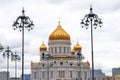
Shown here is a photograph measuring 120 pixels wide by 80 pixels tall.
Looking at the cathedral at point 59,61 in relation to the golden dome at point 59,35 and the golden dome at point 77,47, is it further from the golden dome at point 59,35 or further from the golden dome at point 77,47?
the golden dome at point 77,47

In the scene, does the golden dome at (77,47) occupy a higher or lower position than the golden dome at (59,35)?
lower

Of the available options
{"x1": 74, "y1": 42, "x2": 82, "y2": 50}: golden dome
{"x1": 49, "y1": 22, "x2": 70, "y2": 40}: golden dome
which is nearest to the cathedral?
{"x1": 49, "y1": 22, "x2": 70, "y2": 40}: golden dome

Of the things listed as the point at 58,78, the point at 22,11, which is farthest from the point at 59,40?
the point at 22,11

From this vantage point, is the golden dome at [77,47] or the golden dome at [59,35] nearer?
the golden dome at [59,35]

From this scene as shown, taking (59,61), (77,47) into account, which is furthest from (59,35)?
(77,47)

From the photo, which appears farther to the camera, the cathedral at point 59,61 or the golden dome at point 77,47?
the golden dome at point 77,47

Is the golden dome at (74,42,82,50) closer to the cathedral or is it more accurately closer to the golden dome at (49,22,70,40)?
the cathedral

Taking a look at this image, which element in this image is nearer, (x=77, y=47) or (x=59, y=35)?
(x=59, y=35)

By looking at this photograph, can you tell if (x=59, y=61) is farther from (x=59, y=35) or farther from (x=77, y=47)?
(x=77, y=47)

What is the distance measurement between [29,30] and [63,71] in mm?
82727

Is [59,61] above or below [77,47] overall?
below

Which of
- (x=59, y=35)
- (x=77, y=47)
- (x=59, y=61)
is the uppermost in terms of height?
(x=59, y=35)

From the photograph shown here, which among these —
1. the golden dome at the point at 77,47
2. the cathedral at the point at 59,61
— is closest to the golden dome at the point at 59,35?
the cathedral at the point at 59,61

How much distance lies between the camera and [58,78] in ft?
388
